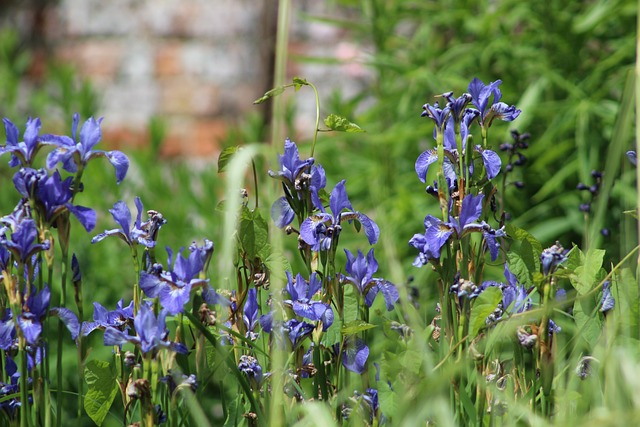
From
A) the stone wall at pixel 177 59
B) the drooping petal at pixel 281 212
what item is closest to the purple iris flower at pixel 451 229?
the drooping petal at pixel 281 212

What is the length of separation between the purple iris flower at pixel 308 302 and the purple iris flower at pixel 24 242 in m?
0.26

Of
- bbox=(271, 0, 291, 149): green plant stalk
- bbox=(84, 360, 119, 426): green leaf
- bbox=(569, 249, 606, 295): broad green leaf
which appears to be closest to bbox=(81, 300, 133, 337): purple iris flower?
bbox=(84, 360, 119, 426): green leaf

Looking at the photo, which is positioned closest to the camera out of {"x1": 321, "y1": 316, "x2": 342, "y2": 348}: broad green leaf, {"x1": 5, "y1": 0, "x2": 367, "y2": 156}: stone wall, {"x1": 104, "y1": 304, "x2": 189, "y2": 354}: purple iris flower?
{"x1": 104, "y1": 304, "x2": 189, "y2": 354}: purple iris flower

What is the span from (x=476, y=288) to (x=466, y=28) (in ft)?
5.44

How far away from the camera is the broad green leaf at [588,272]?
3.00ft

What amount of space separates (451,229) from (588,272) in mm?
158

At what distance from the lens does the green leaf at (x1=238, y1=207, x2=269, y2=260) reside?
94 centimetres

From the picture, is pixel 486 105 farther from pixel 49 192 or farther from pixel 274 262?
pixel 49 192

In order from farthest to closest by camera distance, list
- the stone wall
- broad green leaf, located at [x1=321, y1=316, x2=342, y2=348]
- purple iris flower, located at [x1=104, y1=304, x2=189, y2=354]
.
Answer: the stone wall → broad green leaf, located at [x1=321, y1=316, x2=342, y2=348] → purple iris flower, located at [x1=104, y1=304, x2=189, y2=354]

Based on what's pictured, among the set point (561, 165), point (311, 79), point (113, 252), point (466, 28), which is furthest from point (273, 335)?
point (311, 79)

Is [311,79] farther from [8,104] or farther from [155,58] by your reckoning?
[8,104]

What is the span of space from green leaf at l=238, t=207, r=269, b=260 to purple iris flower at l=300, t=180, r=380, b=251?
2.3 inches

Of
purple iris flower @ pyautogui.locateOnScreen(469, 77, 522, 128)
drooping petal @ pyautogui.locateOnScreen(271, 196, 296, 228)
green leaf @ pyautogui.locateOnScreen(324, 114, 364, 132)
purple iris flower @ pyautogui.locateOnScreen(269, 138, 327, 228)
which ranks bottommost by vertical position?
drooping petal @ pyautogui.locateOnScreen(271, 196, 296, 228)

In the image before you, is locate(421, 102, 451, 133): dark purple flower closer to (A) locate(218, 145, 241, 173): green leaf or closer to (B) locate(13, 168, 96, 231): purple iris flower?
(A) locate(218, 145, 241, 173): green leaf
